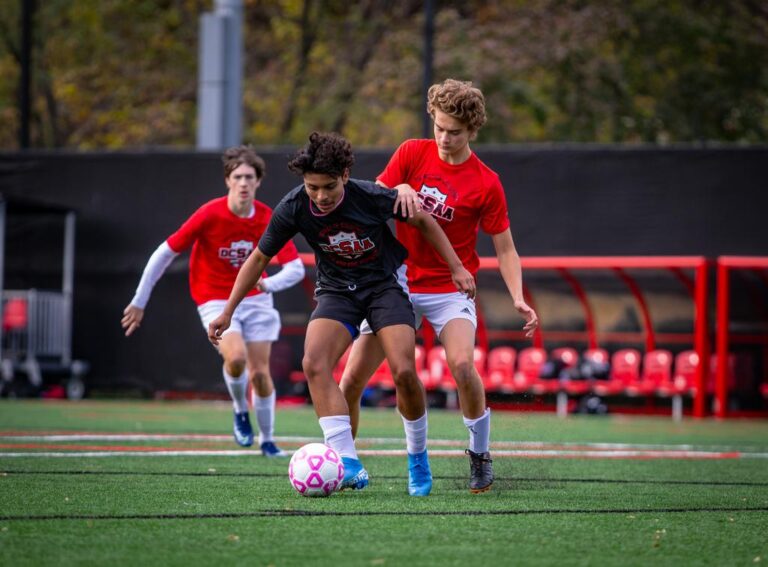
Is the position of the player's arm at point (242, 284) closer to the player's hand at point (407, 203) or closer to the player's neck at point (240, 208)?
the player's hand at point (407, 203)

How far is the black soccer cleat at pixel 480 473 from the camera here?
706cm

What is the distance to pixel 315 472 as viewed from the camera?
21.5ft

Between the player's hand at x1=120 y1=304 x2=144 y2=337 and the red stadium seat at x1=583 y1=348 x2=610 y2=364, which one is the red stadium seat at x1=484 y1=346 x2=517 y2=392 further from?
the player's hand at x1=120 y1=304 x2=144 y2=337

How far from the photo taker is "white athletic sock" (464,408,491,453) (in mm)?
7074

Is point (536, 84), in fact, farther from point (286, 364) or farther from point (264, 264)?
point (264, 264)

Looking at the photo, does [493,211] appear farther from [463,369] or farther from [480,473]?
[480,473]

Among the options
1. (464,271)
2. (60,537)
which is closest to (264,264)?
(464,271)

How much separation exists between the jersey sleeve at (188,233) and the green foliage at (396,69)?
1626cm

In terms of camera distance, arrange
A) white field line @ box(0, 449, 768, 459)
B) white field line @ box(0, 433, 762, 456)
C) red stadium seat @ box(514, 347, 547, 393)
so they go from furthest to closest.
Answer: red stadium seat @ box(514, 347, 547, 393)
white field line @ box(0, 433, 762, 456)
white field line @ box(0, 449, 768, 459)

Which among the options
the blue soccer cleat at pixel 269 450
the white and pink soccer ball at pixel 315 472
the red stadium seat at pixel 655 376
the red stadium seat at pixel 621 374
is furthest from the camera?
the red stadium seat at pixel 621 374

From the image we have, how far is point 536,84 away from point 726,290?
13.2 metres

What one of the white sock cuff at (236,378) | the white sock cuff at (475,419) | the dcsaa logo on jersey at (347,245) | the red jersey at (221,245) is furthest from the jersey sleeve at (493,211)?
the white sock cuff at (236,378)

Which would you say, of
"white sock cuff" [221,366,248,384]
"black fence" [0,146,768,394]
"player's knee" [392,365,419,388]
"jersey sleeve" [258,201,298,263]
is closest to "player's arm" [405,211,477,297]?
"player's knee" [392,365,419,388]

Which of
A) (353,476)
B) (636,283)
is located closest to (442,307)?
(353,476)
